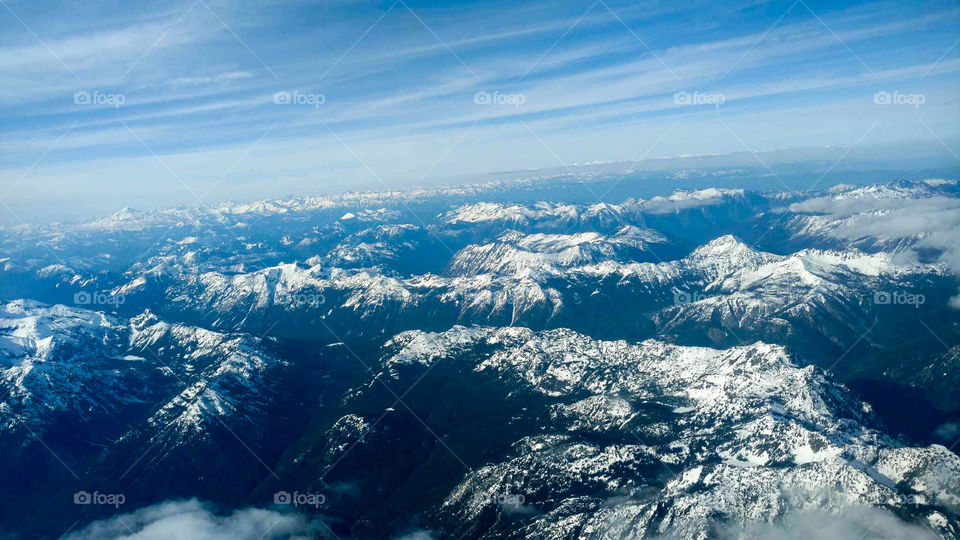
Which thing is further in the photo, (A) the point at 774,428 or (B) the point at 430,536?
(A) the point at 774,428

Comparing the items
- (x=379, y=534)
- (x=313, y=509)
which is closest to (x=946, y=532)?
(x=379, y=534)

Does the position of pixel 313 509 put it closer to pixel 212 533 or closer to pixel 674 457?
pixel 212 533

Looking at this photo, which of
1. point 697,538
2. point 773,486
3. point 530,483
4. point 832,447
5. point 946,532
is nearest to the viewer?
point 946,532

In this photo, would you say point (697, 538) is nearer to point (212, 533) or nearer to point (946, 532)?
point (946, 532)

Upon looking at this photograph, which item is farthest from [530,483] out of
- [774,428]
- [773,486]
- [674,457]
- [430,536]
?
[774,428]

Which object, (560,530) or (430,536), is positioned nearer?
(560,530)

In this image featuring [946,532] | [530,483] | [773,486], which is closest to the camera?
[946,532]

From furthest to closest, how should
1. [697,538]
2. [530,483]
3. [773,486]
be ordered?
[530,483], [773,486], [697,538]

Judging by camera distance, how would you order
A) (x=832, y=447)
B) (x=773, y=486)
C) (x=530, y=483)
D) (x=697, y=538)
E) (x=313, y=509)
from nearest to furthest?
(x=697, y=538)
(x=773, y=486)
(x=832, y=447)
(x=530, y=483)
(x=313, y=509)

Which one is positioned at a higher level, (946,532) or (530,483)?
(530,483)
